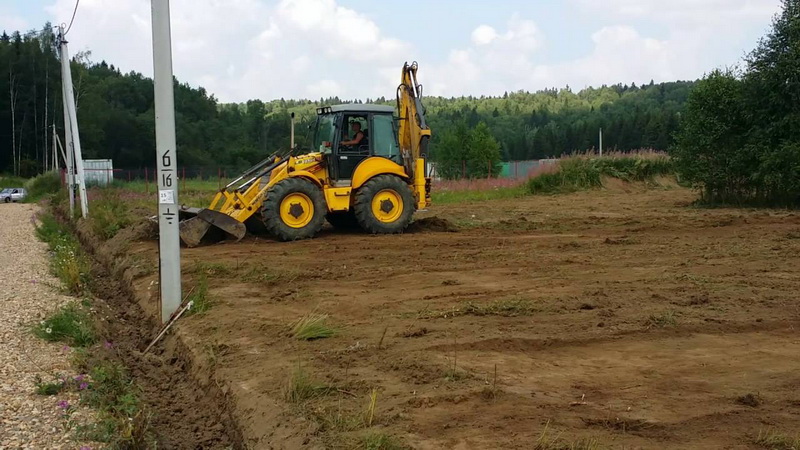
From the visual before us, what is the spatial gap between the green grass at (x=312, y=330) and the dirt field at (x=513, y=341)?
0.37ft

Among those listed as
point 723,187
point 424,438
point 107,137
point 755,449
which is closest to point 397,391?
point 424,438

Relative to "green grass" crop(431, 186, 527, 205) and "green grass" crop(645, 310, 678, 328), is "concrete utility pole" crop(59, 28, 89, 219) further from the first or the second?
"green grass" crop(645, 310, 678, 328)

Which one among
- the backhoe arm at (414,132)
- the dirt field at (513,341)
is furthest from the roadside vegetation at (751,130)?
the backhoe arm at (414,132)

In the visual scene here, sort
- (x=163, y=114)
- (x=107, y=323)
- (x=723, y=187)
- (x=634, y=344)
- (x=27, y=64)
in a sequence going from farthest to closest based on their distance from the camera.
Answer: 1. (x=27, y=64)
2. (x=723, y=187)
3. (x=107, y=323)
4. (x=163, y=114)
5. (x=634, y=344)

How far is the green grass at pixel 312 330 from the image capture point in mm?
6961

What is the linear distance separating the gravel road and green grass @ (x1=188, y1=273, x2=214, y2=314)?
1.34 metres

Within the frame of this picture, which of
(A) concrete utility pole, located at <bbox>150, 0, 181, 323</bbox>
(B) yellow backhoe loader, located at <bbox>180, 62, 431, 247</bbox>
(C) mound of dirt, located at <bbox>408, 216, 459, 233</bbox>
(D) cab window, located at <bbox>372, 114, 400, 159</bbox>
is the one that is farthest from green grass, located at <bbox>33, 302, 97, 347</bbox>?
(C) mound of dirt, located at <bbox>408, 216, 459, 233</bbox>

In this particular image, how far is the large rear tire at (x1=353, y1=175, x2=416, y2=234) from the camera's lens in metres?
14.6

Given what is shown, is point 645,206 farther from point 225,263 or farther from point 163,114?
point 163,114

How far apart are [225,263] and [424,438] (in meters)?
7.16

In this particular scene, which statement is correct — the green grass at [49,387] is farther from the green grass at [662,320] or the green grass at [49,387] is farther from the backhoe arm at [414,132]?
the backhoe arm at [414,132]

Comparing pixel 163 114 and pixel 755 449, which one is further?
pixel 163 114

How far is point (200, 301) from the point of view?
8.56m

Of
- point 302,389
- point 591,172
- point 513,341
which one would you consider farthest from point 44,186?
point 302,389
